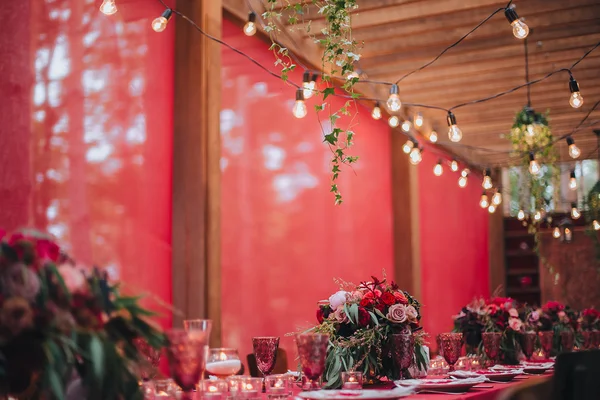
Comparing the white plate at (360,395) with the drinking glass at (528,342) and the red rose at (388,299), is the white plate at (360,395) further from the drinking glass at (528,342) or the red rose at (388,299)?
the drinking glass at (528,342)

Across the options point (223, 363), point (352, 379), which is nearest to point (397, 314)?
point (352, 379)

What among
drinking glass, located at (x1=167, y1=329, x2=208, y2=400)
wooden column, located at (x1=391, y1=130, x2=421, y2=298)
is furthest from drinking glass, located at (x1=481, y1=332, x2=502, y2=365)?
wooden column, located at (x1=391, y1=130, x2=421, y2=298)

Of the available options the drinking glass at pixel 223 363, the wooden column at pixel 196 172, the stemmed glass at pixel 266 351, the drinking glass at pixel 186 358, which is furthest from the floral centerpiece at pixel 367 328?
the wooden column at pixel 196 172

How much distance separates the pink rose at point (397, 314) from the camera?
2.79 metres

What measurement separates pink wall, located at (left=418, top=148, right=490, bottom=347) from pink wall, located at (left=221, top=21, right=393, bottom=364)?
243 centimetres

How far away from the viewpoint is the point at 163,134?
181 inches

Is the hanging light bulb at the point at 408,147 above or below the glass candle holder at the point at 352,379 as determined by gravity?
above

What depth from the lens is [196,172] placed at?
454 centimetres

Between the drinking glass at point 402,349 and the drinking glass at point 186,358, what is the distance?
1329mm

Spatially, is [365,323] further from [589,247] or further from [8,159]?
[589,247]

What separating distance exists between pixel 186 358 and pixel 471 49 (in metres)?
5.79

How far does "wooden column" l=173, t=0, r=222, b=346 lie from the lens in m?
4.52

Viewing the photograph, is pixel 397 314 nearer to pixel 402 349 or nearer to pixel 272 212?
pixel 402 349

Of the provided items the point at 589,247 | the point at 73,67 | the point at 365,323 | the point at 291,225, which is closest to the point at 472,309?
the point at 365,323
